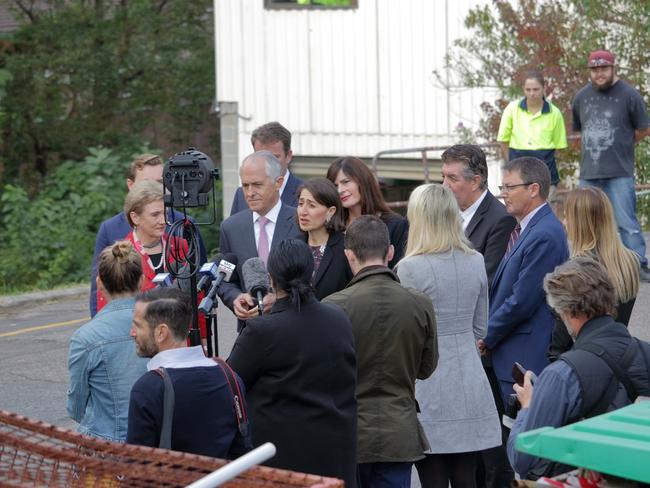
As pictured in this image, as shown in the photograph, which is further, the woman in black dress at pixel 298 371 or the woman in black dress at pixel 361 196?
the woman in black dress at pixel 361 196

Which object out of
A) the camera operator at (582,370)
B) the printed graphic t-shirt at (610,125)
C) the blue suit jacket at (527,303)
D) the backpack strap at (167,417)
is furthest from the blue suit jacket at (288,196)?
the printed graphic t-shirt at (610,125)

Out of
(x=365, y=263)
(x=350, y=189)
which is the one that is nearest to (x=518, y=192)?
(x=350, y=189)

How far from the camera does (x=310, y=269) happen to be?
4809mm

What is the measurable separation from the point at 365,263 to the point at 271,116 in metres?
15.6

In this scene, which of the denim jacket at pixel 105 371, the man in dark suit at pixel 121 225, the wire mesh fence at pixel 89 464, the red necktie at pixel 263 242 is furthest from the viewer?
the man in dark suit at pixel 121 225

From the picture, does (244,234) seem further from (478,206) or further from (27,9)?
(27,9)

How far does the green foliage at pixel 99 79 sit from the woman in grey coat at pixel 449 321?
718 inches

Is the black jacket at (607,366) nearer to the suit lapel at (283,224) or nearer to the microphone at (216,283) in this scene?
the microphone at (216,283)

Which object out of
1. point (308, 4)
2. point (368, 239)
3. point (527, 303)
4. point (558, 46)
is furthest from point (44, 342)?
point (308, 4)

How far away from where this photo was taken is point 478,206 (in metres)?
6.55

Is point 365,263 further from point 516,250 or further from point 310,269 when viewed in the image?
point 516,250

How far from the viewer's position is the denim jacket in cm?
495

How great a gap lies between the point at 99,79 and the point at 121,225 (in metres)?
18.2

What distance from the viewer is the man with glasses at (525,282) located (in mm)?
6086
